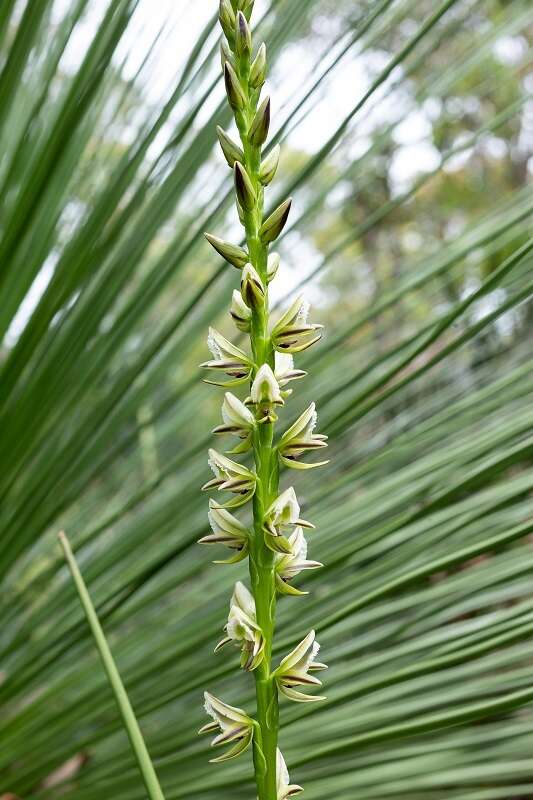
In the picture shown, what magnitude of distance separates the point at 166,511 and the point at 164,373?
118 millimetres

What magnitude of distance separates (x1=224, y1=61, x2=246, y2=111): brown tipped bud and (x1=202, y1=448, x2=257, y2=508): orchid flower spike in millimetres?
118

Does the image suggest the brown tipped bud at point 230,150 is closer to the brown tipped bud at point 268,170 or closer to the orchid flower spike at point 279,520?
the brown tipped bud at point 268,170

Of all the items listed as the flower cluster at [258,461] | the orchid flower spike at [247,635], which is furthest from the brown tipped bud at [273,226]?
the orchid flower spike at [247,635]

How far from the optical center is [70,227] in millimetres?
812

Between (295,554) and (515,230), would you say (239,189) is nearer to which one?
(295,554)

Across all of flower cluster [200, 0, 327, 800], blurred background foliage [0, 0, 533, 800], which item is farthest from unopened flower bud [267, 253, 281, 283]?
blurred background foliage [0, 0, 533, 800]

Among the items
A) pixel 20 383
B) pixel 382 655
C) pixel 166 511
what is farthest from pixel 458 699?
pixel 20 383

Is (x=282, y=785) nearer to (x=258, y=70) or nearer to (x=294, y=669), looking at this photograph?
(x=294, y=669)

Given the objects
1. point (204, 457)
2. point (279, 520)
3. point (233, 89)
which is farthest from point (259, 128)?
point (204, 457)

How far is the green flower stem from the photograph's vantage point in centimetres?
25

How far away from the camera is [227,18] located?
1.03ft

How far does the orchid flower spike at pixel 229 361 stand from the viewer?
0.98ft

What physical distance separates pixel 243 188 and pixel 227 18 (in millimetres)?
80

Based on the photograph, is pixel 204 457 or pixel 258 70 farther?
pixel 204 457
